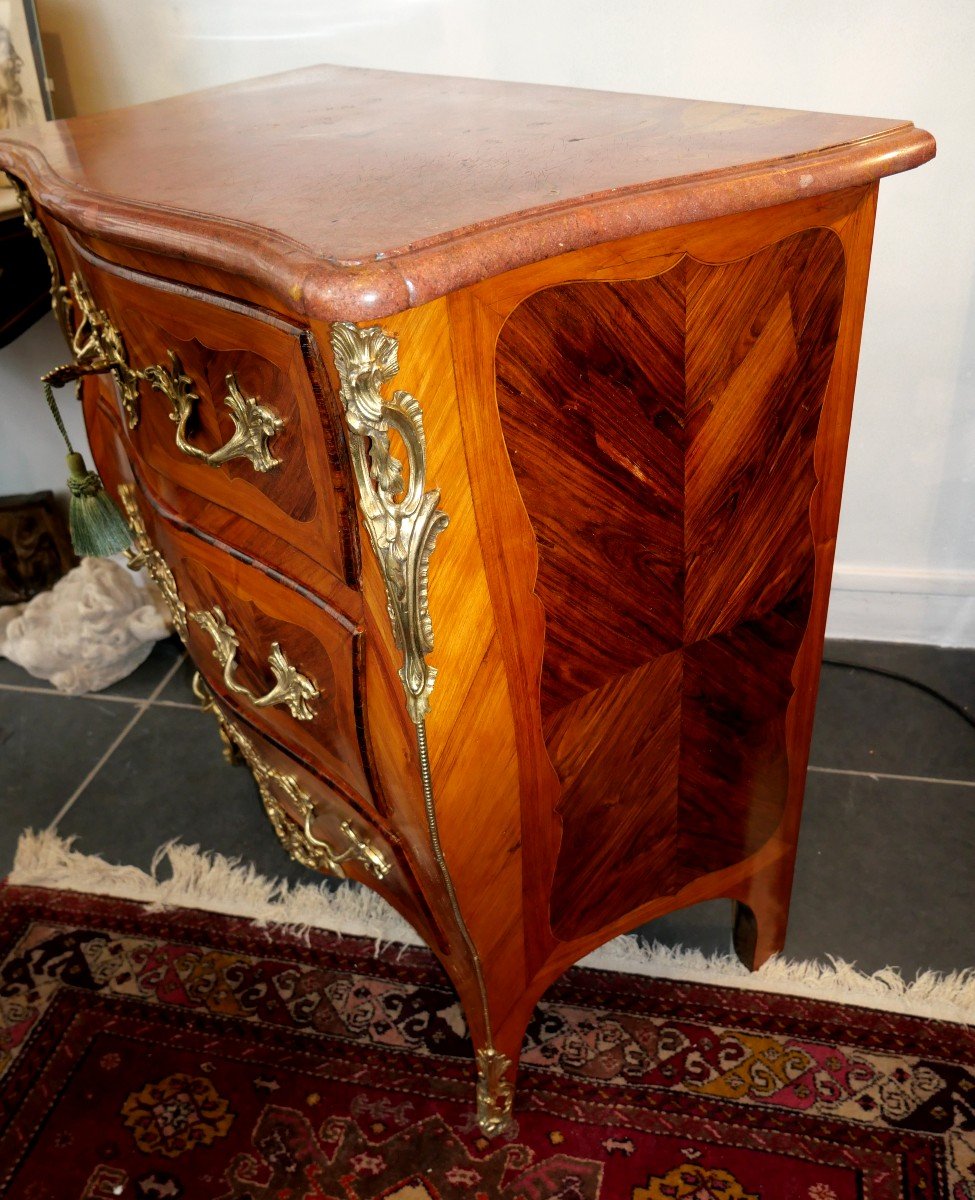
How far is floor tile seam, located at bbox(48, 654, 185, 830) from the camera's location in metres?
1.60

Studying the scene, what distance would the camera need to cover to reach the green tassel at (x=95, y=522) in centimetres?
122

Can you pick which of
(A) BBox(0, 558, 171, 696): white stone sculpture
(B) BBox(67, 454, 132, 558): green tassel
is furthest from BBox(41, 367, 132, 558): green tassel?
(A) BBox(0, 558, 171, 696): white stone sculpture

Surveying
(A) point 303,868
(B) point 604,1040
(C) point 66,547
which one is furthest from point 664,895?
(C) point 66,547

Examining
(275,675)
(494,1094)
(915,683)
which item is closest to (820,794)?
(915,683)

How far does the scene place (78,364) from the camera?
101cm

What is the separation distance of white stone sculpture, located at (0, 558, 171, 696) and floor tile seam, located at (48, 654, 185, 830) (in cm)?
7

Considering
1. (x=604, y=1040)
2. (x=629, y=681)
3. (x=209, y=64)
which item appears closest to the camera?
(x=629, y=681)

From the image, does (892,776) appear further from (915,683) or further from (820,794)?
(915,683)

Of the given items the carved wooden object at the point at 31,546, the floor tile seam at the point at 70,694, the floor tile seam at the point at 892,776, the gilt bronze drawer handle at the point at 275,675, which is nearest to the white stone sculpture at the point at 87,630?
the floor tile seam at the point at 70,694

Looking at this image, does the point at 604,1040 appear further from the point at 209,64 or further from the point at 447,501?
the point at 209,64

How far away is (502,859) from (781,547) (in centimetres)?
36

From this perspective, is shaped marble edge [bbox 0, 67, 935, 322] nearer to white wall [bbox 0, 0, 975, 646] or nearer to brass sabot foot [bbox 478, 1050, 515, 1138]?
white wall [bbox 0, 0, 975, 646]

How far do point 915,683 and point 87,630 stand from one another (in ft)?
4.45

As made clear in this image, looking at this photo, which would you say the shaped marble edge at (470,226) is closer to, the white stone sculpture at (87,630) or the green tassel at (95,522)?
the green tassel at (95,522)
